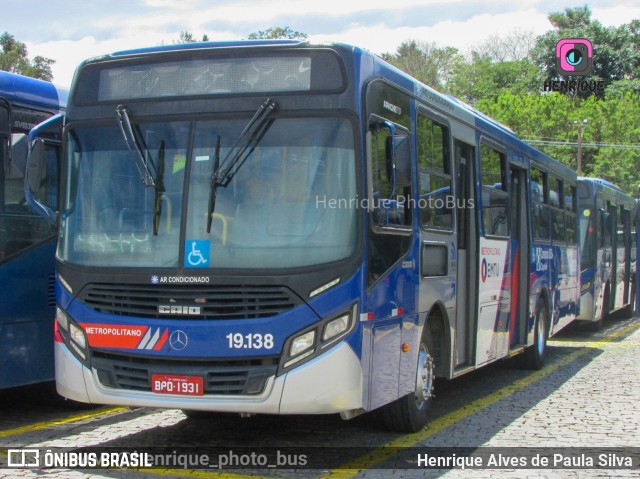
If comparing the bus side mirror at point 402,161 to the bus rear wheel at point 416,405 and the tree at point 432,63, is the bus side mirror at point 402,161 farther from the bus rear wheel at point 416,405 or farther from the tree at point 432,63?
the tree at point 432,63

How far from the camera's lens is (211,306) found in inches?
265

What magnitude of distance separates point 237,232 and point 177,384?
1164mm

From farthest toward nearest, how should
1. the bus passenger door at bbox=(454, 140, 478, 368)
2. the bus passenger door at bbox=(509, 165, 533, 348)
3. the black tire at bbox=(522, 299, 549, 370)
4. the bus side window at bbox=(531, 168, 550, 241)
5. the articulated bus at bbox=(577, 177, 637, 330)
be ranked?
the articulated bus at bbox=(577, 177, 637, 330), the black tire at bbox=(522, 299, 549, 370), the bus side window at bbox=(531, 168, 550, 241), the bus passenger door at bbox=(509, 165, 533, 348), the bus passenger door at bbox=(454, 140, 478, 368)

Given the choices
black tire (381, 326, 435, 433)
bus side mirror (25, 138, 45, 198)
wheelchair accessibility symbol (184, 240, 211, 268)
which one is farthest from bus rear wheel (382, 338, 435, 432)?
bus side mirror (25, 138, 45, 198)

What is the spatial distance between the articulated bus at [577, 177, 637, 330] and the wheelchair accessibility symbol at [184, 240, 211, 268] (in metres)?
13.4

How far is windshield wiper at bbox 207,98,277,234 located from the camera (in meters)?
A: 6.84

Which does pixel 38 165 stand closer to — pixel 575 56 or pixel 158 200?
pixel 158 200

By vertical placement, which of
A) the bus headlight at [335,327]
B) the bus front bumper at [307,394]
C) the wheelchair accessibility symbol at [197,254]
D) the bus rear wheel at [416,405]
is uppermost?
the wheelchair accessibility symbol at [197,254]

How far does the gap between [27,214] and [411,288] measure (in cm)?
365

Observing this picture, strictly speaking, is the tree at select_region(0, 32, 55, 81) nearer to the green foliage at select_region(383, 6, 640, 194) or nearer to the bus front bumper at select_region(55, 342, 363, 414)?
the green foliage at select_region(383, 6, 640, 194)

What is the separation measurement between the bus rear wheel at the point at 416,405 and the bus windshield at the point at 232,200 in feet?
6.41

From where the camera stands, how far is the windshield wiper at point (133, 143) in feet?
22.9

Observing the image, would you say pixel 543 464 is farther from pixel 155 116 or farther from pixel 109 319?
pixel 155 116

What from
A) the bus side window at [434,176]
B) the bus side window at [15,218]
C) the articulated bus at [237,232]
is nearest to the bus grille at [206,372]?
the articulated bus at [237,232]
